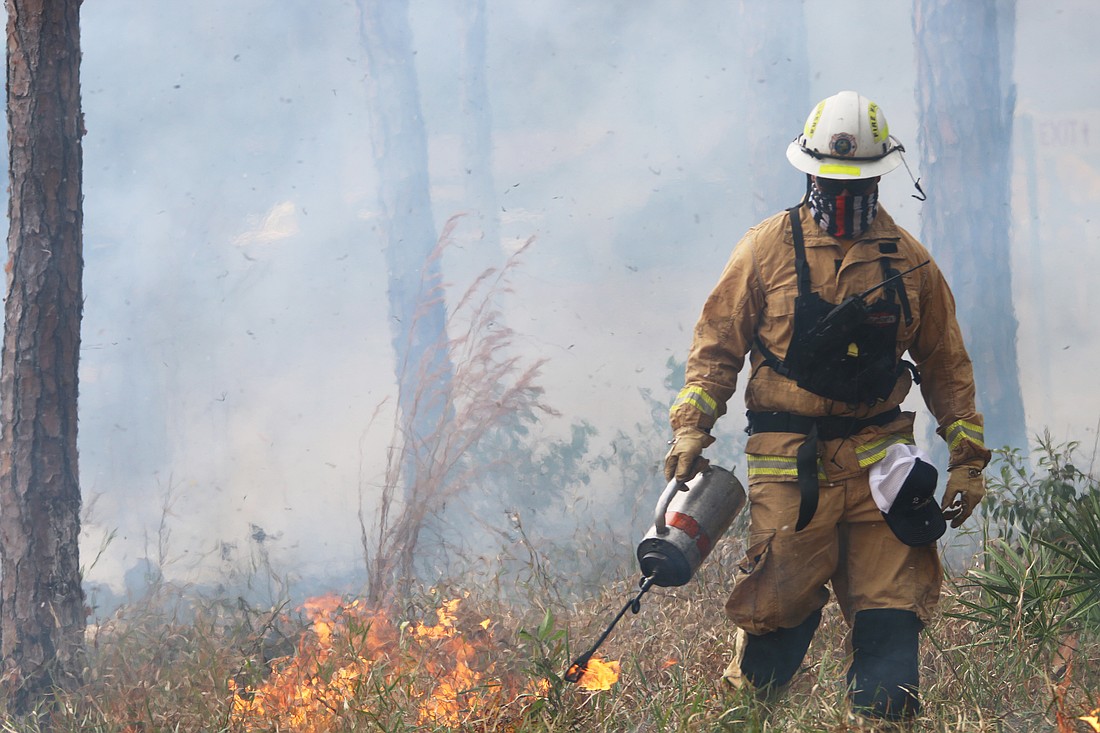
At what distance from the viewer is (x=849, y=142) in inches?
120

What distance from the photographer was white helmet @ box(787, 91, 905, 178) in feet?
9.99

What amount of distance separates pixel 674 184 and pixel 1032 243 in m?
12.8

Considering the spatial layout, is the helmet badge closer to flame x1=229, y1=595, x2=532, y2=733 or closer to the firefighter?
the firefighter

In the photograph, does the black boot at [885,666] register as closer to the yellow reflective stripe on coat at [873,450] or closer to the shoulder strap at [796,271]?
the yellow reflective stripe on coat at [873,450]

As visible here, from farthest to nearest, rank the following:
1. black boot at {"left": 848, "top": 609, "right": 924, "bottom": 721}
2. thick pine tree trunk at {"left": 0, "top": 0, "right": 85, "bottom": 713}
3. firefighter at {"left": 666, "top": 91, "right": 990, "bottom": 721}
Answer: thick pine tree trunk at {"left": 0, "top": 0, "right": 85, "bottom": 713}
firefighter at {"left": 666, "top": 91, "right": 990, "bottom": 721}
black boot at {"left": 848, "top": 609, "right": 924, "bottom": 721}

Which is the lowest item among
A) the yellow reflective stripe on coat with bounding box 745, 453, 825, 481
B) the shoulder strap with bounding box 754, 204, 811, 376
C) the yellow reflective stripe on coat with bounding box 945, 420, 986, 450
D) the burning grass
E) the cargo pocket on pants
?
the burning grass

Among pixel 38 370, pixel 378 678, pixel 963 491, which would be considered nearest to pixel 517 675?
pixel 378 678

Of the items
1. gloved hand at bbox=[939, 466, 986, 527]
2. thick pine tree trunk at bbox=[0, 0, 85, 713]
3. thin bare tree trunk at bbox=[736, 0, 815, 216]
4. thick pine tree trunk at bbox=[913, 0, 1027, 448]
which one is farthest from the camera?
thin bare tree trunk at bbox=[736, 0, 815, 216]

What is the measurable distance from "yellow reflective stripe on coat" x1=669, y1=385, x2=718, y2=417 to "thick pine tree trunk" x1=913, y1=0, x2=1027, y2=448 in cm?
707

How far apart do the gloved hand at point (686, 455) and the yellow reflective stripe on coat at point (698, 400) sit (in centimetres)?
7

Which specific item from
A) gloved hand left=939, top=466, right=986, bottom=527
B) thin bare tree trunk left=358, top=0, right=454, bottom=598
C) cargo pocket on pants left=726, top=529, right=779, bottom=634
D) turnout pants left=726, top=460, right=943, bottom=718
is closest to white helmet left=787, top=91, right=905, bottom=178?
turnout pants left=726, top=460, right=943, bottom=718

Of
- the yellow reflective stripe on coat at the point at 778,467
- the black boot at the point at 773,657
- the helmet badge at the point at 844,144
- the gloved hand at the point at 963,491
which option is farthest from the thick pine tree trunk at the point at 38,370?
the gloved hand at the point at 963,491

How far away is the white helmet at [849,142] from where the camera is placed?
304 cm

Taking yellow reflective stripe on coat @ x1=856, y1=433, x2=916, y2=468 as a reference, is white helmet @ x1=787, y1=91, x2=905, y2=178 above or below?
above
